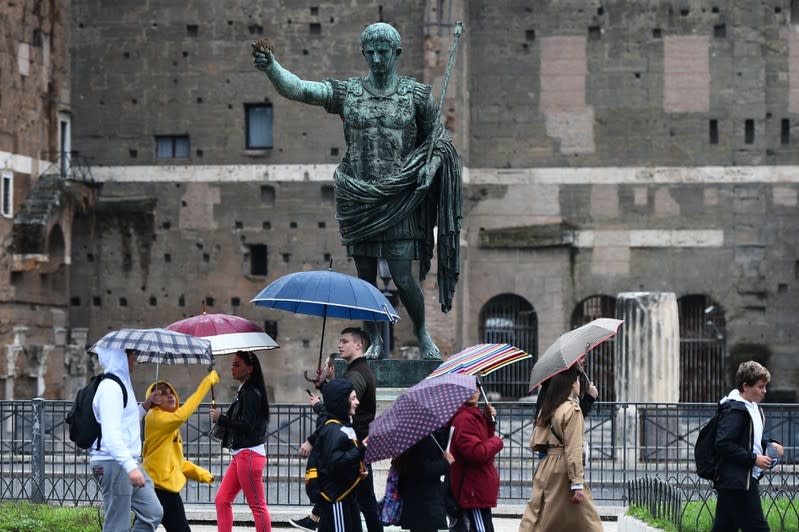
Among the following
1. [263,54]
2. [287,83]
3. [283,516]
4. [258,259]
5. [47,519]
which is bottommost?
[283,516]

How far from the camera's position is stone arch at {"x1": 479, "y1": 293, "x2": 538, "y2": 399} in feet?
106

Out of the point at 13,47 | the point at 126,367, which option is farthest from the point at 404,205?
the point at 13,47

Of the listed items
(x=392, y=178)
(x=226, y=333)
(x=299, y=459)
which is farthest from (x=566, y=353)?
(x=299, y=459)

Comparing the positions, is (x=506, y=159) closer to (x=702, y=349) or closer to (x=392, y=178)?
(x=702, y=349)

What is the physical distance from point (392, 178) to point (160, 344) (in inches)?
83.2

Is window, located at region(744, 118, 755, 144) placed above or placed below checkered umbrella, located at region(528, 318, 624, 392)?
above

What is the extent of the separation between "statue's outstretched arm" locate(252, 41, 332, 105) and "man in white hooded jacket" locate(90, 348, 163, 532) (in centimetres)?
231

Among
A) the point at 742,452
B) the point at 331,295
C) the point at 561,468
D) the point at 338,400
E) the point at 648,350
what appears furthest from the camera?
the point at 648,350

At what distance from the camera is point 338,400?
847cm

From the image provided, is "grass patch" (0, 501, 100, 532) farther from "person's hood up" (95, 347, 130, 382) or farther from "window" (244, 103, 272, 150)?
"window" (244, 103, 272, 150)

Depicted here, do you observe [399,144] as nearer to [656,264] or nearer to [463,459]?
[463,459]

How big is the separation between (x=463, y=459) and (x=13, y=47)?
22.9 metres

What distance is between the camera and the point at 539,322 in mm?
32156

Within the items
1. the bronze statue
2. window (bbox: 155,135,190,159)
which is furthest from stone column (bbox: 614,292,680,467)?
the bronze statue
